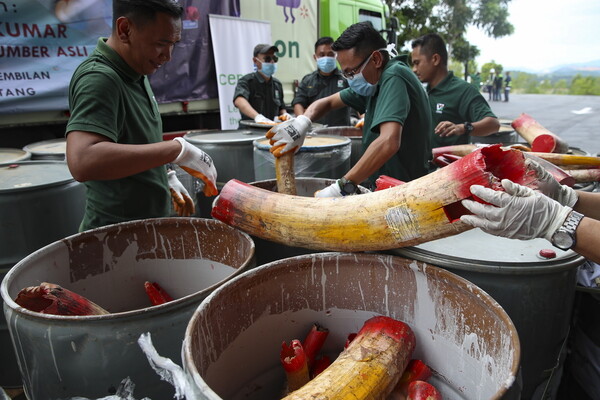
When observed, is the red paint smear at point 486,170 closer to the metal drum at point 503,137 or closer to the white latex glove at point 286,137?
the white latex glove at point 286,137

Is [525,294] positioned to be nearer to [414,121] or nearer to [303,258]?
[303,258]

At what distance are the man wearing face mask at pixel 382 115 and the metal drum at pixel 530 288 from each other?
27.9 inches

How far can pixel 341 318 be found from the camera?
135cm

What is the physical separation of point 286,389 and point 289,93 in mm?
6270

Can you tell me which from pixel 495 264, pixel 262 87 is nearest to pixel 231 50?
pixel 262 87

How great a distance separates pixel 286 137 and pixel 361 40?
0.84 meters

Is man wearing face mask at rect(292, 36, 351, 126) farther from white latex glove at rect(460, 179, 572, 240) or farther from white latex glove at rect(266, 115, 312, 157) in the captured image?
white latex glove at rect(460, 179, 572, 240)

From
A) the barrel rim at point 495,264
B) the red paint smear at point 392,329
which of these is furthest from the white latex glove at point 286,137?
the red paint smear at point 392,329

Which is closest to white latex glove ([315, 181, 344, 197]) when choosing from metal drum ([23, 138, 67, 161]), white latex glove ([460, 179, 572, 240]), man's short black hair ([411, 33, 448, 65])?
white latex glove ([460, 179, 572, 240])

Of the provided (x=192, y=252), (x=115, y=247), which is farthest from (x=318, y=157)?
(x=115, y=247)

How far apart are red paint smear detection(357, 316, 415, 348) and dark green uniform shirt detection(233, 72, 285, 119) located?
400cm

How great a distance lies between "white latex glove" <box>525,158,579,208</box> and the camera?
133 cm

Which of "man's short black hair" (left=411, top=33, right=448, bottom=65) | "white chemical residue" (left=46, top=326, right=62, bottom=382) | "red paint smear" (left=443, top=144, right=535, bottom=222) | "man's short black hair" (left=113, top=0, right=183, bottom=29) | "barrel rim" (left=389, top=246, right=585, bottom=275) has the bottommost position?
"white chemical residue" (left=46, top=326, right=62, bottom=382)

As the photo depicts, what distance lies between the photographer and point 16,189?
6.17 feet
